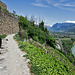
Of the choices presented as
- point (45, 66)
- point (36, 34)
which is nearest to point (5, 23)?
point (36, 34)

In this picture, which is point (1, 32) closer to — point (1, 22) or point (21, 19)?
point (1, 22)

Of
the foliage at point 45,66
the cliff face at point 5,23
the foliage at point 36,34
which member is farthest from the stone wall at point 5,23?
the foliage at point 45,66

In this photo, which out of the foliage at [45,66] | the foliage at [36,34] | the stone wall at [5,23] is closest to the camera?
the foliage at [45,66]

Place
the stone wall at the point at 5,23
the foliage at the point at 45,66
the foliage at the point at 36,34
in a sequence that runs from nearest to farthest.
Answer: the foliage at the point at 45,66 < the stone wall at the point at 5,23 < the foliage at the point at 36,34

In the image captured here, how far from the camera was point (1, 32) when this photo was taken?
17.3 metres

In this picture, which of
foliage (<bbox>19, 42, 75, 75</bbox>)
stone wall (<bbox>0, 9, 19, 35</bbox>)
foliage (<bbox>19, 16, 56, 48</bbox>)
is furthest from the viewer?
foliage (<bbox>19, 16, 56, 48</bbox>)

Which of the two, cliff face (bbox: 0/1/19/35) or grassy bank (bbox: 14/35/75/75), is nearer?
grassy bank (bbox: 14/35/75/75)

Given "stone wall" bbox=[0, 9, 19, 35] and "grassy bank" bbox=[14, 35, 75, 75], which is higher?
"stone wall" bbox=[0, 9, 19, 35]

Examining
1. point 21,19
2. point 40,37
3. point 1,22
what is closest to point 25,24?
point 21,19

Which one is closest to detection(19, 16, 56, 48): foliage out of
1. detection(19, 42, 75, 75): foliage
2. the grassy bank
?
the grassy bank

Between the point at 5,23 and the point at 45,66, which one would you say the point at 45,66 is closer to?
the point at 45,66

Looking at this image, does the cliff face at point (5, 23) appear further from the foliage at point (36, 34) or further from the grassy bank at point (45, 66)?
the grassy bank at point (45, 66)

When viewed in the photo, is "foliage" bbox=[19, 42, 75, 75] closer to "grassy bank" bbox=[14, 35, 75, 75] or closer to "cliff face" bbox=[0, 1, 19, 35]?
"grassy bank" bbox=[14, 35, 75, 75]

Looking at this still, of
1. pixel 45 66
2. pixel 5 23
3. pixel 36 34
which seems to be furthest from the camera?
pixel 36 34
